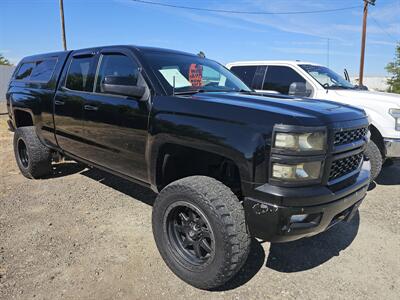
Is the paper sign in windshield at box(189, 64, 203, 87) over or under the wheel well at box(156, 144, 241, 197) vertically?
over

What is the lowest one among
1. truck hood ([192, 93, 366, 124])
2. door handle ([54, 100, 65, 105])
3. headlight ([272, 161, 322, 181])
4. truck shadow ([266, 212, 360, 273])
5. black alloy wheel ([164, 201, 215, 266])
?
truck shadow ([266, 212, 360, 273])

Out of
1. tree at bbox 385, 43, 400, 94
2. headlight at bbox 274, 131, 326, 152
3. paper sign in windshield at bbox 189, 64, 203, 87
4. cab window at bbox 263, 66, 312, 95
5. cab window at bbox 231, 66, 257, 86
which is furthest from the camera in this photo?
tree at bbox 385, 43, 400, 94

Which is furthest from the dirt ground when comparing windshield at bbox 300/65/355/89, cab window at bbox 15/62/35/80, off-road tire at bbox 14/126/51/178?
windshield at bbox 300/65/355/89

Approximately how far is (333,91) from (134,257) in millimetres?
4601

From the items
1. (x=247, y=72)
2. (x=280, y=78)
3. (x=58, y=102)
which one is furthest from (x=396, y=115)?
(x=58, y=102)

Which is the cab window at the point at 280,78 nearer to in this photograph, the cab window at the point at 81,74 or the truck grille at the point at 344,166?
the truck grille at the point at 344,166

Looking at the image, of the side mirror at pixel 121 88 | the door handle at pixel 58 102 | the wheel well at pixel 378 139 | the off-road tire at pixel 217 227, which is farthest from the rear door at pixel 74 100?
the wheel well at pixel 378 139

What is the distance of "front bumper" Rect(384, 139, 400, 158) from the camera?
17.2 feet

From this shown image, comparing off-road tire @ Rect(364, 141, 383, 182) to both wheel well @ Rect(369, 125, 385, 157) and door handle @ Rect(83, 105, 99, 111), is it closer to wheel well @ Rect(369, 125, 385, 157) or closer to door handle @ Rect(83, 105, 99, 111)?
wheel well @ Rect(369, 125, 385, 157)

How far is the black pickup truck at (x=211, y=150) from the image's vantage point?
245cm

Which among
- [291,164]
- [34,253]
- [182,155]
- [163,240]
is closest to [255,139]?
[291,164]

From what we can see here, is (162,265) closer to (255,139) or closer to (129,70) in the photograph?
(255,139)

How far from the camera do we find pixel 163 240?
10.1 ft

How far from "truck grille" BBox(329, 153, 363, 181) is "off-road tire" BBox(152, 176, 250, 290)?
747 millimetres
